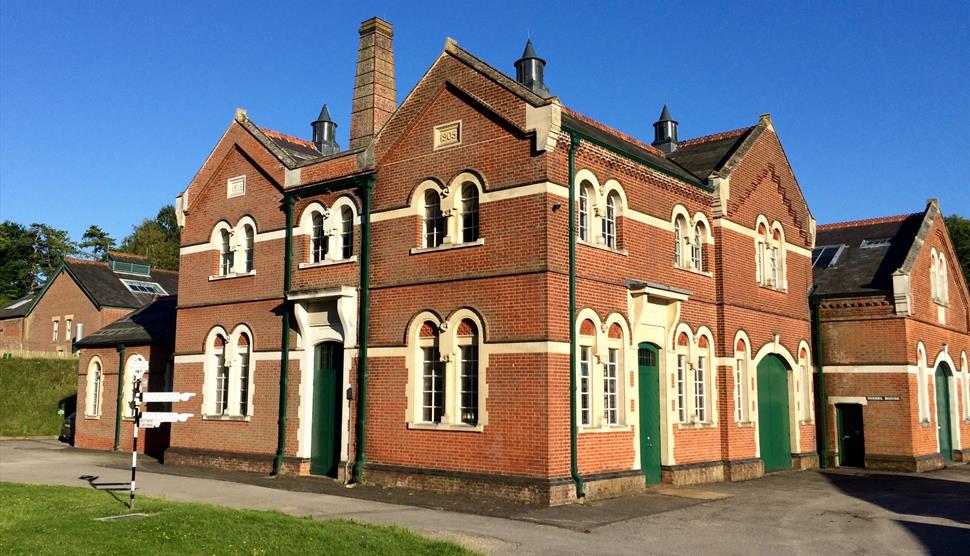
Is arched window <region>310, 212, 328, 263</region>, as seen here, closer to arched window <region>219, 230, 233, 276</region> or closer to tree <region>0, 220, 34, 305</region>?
arched window <region>219, 230, 233, 276</region>

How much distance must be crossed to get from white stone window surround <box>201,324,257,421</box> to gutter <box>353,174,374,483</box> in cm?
368

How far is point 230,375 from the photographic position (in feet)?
67.2

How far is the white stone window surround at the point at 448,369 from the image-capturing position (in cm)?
1552

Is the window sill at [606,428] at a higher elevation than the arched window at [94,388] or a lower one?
lower

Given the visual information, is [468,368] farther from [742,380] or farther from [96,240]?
[96,240]

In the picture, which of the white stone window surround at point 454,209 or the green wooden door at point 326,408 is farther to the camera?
the green wooden door at point 326,408

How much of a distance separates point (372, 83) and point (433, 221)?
4.57 meters

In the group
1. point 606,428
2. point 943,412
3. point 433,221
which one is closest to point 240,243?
point 433,221

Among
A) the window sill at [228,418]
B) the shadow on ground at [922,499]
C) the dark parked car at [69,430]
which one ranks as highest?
the window sill at [228,418]

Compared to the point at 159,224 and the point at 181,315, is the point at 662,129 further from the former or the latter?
the point at 159,224

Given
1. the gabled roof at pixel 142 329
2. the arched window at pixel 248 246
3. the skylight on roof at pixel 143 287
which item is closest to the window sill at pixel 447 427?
the arched window at pixel 248 246

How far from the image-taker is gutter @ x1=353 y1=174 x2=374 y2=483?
17203 mm

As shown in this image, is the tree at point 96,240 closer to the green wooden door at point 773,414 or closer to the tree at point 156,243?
the tree at point 156,243

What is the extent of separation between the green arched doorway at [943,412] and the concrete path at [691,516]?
5917 millimetres
